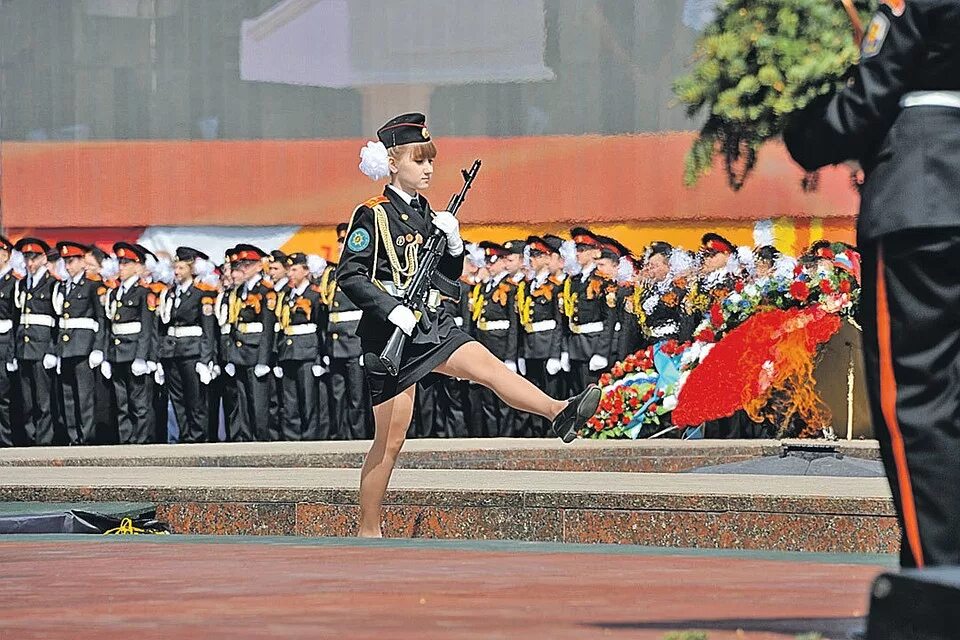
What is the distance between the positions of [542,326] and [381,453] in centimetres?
780

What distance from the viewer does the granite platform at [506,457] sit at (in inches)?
451

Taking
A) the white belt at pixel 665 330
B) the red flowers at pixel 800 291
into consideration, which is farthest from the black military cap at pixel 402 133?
the white belt at pixel 665 330

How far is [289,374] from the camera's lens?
15641 millimetres

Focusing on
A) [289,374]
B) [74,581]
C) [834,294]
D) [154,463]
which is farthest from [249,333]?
[74,581]

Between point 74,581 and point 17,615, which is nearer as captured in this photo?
point 17,615

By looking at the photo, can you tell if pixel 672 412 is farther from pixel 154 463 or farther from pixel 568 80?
pixel 568 80

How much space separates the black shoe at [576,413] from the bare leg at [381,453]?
21.7 inches

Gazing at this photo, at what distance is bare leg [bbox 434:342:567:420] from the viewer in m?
7.52

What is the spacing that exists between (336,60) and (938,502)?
1677cm

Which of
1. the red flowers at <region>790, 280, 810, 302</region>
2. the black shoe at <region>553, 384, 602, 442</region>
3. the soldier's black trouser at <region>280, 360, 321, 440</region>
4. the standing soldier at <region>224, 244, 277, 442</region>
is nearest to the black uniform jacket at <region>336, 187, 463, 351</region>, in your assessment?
the black shoe at <region>553, 384, 602, 442</region>

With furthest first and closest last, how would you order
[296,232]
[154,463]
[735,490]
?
1. [296,232]
2. [154,463]
3. [735,490]

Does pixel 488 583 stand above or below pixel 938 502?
below

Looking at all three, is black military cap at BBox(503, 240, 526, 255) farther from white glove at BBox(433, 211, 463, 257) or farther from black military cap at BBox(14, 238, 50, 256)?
white glove at BBox(433, 211, 463, 257)

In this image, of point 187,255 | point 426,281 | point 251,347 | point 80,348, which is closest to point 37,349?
point 80,348
